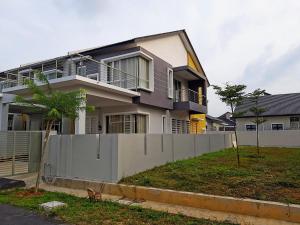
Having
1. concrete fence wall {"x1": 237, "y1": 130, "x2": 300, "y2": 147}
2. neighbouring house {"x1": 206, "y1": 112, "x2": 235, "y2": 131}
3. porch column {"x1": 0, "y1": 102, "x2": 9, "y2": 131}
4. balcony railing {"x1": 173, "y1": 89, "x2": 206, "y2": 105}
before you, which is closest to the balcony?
balcony railing {"x1": 173, "y1": 89, "x2": 206, "y2": 105}

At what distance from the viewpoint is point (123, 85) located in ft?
51.6

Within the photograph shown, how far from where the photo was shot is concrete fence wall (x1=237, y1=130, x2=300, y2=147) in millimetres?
23609

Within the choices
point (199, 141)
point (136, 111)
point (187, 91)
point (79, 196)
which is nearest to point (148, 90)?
point (136, 111)

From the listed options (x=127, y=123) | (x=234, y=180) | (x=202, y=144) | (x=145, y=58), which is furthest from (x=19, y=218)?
(x=145, y=58)

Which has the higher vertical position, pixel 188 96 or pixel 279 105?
pixel 279 105

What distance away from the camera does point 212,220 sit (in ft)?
18.9

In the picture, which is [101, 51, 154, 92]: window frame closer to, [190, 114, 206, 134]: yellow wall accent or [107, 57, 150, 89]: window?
[107, 57, 150, 89]: window

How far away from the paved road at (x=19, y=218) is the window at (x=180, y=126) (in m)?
14.4

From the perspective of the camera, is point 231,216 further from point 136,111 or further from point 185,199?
point 136,111

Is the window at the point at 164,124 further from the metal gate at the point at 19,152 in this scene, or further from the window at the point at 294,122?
the window at the point at 294,122

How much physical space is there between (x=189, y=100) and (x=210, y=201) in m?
15.4

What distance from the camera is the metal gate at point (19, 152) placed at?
33.2 ft

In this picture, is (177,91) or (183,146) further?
(177,91)

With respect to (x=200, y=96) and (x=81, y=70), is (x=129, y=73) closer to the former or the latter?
Result: (x=81, y=70)
